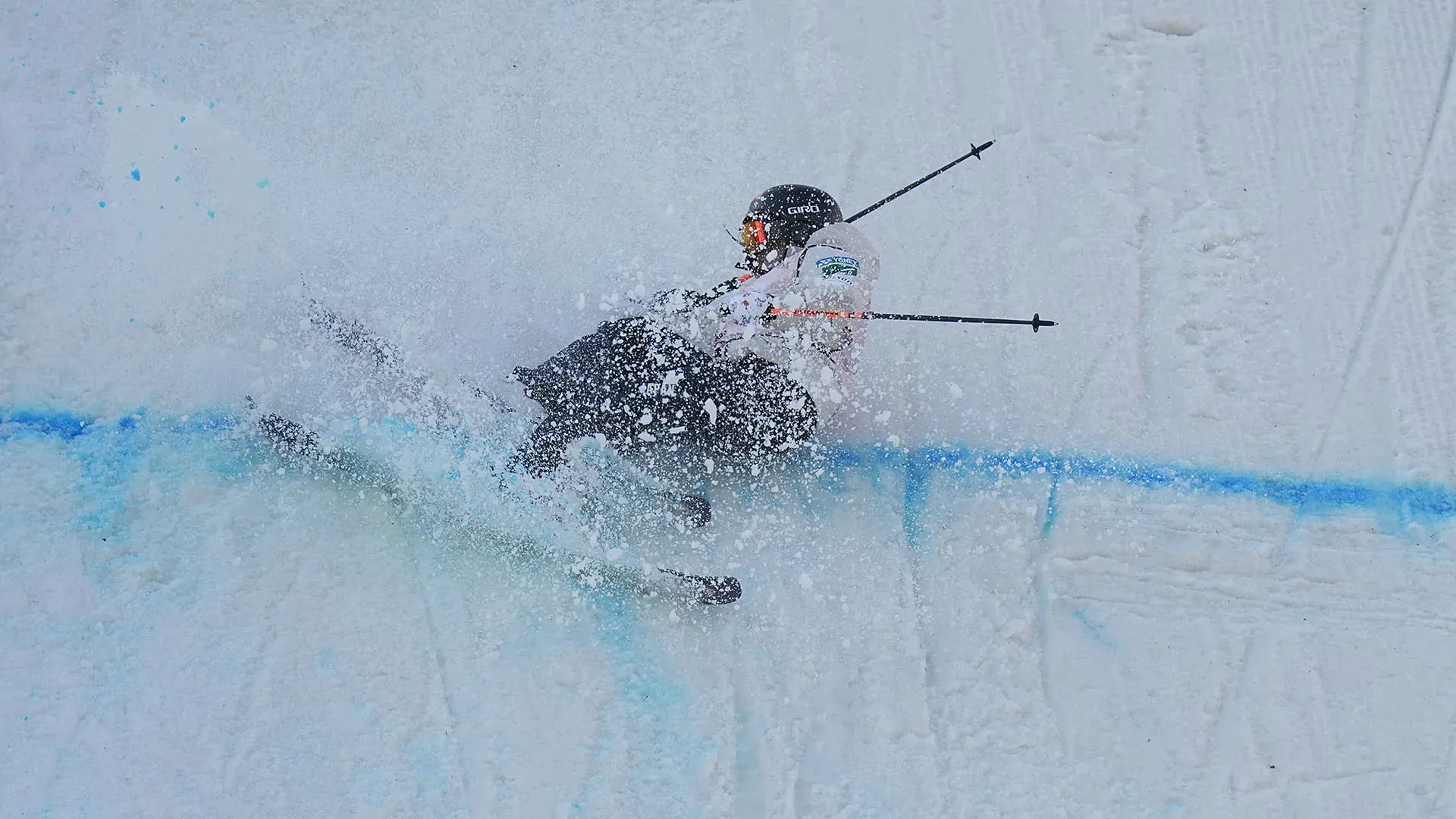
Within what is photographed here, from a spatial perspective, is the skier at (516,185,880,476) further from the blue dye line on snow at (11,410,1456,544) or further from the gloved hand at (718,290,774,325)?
the blue dye line on snow at (11,410,1456,544)

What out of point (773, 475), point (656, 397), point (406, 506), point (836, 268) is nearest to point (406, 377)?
point (406, 506)

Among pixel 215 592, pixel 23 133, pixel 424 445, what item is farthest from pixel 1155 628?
pixel 23 133

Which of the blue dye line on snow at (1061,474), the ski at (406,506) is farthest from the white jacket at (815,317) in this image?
the ski at (406,506)

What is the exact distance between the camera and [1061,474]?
3.64 meters

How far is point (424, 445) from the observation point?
3576 mm

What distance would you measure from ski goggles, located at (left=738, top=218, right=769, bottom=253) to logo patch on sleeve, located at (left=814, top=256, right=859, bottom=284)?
0.30 metres

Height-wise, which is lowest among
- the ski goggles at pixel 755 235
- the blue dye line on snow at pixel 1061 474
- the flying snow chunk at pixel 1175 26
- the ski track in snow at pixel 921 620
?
the ski track in snow at pixel 921 620

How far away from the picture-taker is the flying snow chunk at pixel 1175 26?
14.7 feet

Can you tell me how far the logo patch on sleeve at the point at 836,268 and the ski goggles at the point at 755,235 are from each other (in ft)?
0.99

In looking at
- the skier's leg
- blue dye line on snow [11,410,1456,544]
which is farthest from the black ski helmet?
blue dye line on snow [11,410,1456,544]

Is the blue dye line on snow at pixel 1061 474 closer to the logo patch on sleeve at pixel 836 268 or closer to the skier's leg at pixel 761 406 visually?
the skier's leg at pixel 761 406

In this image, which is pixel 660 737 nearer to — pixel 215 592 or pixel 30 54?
pixel 215 592

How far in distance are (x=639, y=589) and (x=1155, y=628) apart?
1.61 metres

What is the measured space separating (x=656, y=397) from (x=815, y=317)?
57cm
